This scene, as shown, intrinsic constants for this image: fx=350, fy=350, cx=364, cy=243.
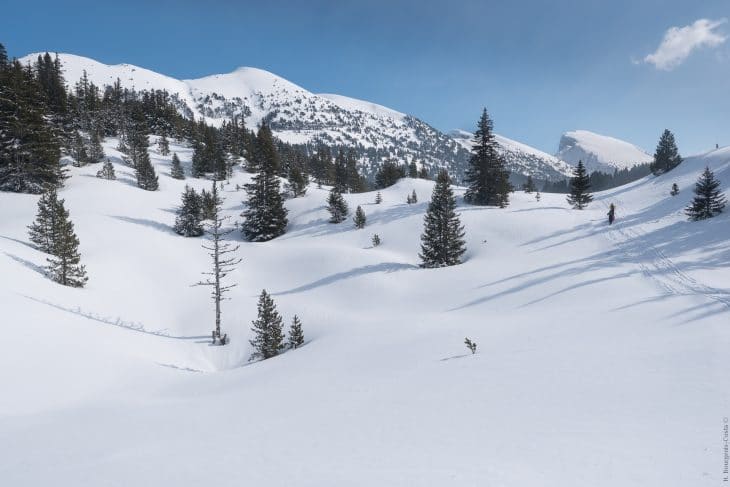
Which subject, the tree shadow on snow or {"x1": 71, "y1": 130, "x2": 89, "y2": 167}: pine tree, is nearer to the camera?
the tree shadow on snow

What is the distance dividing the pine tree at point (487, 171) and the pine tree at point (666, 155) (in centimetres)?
3324

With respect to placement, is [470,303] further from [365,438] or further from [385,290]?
[365,438]

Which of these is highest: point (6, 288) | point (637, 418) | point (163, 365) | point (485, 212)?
point (485, 212)

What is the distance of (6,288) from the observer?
54.7 ft

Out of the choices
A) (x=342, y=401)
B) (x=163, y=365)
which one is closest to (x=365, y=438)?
(x=342, y=401)

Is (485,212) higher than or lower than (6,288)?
higher

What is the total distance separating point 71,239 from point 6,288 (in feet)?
23.7

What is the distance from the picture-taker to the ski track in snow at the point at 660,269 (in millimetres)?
15523

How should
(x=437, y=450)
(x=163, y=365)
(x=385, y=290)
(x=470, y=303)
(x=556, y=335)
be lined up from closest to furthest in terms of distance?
1. (x=437, y=450)
2. (x=556, y=335)
3. (x=163, y=365)
4. (x=470, y=303)
5. (x=385, y=290)

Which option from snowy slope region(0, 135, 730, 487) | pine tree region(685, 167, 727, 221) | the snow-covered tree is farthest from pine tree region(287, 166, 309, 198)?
pine tree region(685, 167, 727, 221)

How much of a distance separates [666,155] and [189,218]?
72.8 metres

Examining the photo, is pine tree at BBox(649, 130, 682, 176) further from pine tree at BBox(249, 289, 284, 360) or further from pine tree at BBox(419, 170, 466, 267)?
pine tree at BBox(249, 289, 284, 360)

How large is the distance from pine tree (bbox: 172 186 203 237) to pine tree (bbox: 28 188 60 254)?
48.1 ft

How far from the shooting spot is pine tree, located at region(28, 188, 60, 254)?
2370 cm
